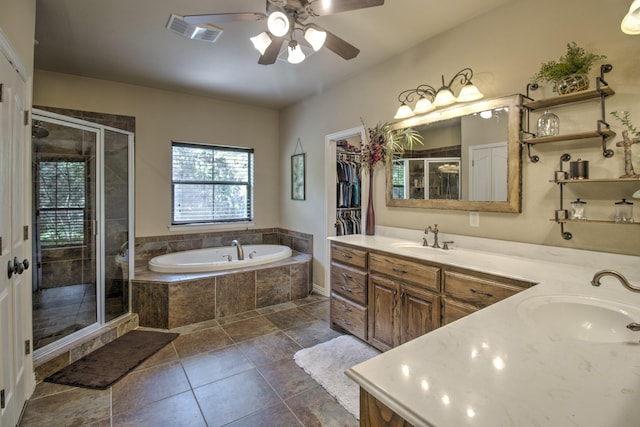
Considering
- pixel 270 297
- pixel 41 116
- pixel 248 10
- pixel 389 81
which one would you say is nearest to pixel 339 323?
pixel 270 297

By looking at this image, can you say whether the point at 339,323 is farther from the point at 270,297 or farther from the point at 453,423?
the point at 453,423

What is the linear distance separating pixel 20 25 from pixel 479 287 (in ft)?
10.4

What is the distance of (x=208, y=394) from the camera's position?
218 centimetres

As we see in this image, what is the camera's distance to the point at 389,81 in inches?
128

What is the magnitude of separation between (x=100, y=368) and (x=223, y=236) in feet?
7.92

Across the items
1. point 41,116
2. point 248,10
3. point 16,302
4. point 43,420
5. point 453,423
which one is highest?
point 248,10

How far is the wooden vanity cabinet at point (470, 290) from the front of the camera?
1.78 meters

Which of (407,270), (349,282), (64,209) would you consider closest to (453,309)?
(407,270)

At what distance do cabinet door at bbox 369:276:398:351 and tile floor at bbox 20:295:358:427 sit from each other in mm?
580

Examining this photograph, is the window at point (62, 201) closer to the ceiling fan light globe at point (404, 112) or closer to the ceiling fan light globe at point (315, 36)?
the ceiling fan light globe at point (315, 36)

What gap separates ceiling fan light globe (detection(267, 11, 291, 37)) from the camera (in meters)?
1.82

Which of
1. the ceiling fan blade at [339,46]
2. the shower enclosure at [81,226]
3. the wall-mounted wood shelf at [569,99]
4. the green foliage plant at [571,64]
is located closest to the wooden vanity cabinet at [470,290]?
the wall-mounted wood shelf at [569,99]

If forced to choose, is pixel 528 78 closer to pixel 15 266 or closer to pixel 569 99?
pixel 569 99

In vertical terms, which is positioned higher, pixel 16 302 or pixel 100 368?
pixel 16 302
